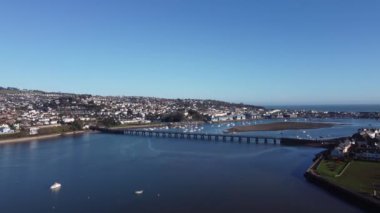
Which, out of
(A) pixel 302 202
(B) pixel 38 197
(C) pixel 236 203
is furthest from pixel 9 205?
(A) pixel 302 202

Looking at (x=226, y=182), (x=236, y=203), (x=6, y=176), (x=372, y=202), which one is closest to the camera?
(x=372, y=202)

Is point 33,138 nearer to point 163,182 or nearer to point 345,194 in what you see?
point 163,182

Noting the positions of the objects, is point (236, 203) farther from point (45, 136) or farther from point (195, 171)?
point (45, 136)

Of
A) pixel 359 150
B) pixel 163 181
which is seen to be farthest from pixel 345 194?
pixel 359 150

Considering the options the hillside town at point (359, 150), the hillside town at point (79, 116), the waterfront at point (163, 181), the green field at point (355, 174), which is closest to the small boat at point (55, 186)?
the waterfront at point (163, 181)

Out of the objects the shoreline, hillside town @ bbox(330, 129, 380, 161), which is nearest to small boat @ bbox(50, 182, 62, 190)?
hillside town @ bbox(330, 129, 380, 161)

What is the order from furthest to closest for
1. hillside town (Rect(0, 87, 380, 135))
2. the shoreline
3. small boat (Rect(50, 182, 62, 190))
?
hillside town (Rect(0, 87, 380, 135))
the shoreline
small boat (Rect(50, 182, 62, 190))

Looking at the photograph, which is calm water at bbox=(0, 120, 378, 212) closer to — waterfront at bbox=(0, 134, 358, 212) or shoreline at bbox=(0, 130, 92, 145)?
waterfront at bbox=(0, 134, 358, 212)
